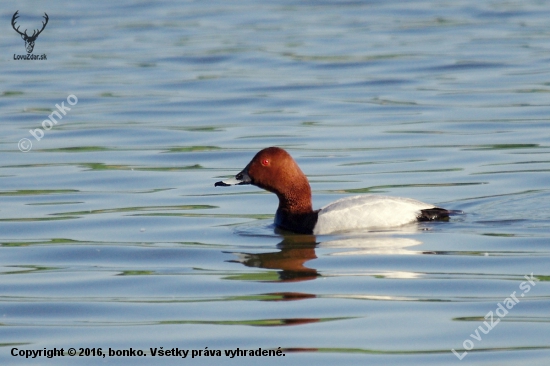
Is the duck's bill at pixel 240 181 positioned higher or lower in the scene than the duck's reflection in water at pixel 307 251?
higher

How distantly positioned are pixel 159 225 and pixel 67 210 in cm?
132

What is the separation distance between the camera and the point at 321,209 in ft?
33.0

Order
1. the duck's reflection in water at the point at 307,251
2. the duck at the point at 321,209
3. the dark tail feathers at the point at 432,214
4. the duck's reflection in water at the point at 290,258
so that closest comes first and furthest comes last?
the duck's reflection in water at the point at 290,258
the duck's reflection in water at the point at 307,251
the duck at the point at 321,209
the dark tail feathers at the point at 432,214

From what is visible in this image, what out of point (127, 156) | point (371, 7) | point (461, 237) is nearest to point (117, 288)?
point (461, 237)

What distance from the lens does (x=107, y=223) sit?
1055 cm

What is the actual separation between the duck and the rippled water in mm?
153

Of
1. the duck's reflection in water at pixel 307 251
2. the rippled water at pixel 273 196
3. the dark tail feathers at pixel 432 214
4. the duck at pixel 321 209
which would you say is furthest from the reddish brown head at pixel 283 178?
the dark tail feathers at pixel 432 214

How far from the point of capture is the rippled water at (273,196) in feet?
22.7

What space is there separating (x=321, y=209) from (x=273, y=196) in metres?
2.01

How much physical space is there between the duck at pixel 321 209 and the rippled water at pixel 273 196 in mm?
153

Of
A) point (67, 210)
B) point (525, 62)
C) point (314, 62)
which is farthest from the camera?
point (314, 62)

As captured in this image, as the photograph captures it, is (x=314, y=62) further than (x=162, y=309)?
Yes

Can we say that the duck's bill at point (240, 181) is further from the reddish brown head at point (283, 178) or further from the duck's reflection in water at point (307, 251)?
the duck's reflection in water at point (307, 251)

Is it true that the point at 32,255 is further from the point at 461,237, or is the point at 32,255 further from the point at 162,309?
the point at 461,237
